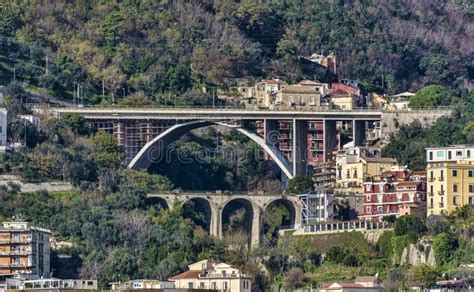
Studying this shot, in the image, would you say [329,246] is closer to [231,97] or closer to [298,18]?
[231,97]

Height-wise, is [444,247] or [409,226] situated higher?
[409,226]

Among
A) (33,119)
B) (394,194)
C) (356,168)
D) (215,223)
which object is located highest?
(33,119)

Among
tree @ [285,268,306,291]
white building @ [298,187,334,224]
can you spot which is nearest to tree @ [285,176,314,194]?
white building @ [298,187,334,224]

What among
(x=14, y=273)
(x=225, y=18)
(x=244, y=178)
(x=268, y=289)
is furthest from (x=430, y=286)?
(x=225, y=18)

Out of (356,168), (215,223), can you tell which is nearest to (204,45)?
(356,168)

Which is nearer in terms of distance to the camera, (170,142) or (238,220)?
(238,220)

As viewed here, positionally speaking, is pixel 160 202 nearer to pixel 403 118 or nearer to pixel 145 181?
pixel 145 181
